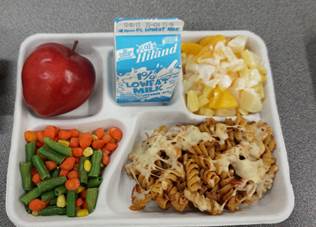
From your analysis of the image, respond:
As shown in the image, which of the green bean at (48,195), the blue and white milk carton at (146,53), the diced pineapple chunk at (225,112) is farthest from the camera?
the diced pineapple chunk at (225,112)

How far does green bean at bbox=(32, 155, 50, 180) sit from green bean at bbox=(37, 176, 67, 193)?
0.05ft

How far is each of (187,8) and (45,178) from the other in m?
0.78

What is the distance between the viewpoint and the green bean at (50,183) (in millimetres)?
1162

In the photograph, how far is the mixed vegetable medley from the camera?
1161mm

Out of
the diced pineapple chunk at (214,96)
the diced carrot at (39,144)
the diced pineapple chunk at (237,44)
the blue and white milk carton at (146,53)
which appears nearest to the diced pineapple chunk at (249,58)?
the diced pineapple chunk at (237,44)

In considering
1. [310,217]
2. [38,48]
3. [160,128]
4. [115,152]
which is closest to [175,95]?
[160,128]

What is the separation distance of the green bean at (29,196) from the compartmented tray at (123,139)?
0.01m

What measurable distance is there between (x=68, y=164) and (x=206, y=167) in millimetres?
368

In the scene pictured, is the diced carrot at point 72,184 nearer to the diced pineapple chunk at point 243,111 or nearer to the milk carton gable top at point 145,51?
the milk carton gable top at point 145,51

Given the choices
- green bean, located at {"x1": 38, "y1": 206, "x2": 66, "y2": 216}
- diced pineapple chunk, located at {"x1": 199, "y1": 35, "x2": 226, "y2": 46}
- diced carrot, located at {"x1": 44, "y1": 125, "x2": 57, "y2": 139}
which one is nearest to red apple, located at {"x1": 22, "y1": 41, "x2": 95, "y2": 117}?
diced carrot, located at {"x1": 44, "y1": 125, "x2": 57, "y2": 139}

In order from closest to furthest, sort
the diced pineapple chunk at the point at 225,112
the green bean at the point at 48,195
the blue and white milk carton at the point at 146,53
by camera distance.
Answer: the blue and white milk carton at the point at 146,53, the green bean at the point at 48,195, the diced pineapple chunk at the point at 225,112

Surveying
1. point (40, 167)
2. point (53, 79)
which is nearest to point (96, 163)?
point (40, 167)

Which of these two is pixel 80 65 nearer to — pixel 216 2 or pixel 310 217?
pixel 216 2

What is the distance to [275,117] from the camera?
1.27m
